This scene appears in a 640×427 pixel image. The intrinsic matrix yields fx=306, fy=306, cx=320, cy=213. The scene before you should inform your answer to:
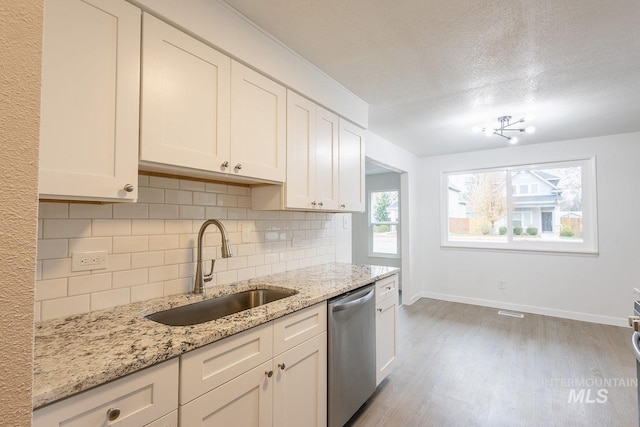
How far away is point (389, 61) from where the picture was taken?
2090 mm

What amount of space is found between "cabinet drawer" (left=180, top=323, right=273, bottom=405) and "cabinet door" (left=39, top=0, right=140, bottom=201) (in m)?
0.67

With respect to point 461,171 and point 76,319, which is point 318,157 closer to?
point 76,319

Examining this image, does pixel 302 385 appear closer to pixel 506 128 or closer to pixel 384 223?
pixel 506 128

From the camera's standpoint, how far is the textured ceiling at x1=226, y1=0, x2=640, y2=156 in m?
1.59

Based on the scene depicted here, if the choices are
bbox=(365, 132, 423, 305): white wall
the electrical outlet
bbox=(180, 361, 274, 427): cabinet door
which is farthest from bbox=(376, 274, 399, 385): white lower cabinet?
bbox=(365, 132, 423, 305): white wall

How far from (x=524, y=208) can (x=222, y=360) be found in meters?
4.67

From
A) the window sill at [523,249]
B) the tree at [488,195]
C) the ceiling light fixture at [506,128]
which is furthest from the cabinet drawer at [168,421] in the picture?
the tree at [488,195]

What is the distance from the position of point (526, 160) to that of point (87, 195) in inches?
196

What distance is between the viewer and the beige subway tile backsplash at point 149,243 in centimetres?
125

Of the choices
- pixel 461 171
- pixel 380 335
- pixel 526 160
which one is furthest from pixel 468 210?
pixel 380 335

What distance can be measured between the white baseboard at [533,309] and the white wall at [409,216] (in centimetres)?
22

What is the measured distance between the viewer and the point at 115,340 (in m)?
1.04

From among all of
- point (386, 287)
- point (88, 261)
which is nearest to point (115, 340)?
point (88, 261)

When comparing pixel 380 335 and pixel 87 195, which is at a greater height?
pixel 87 195
